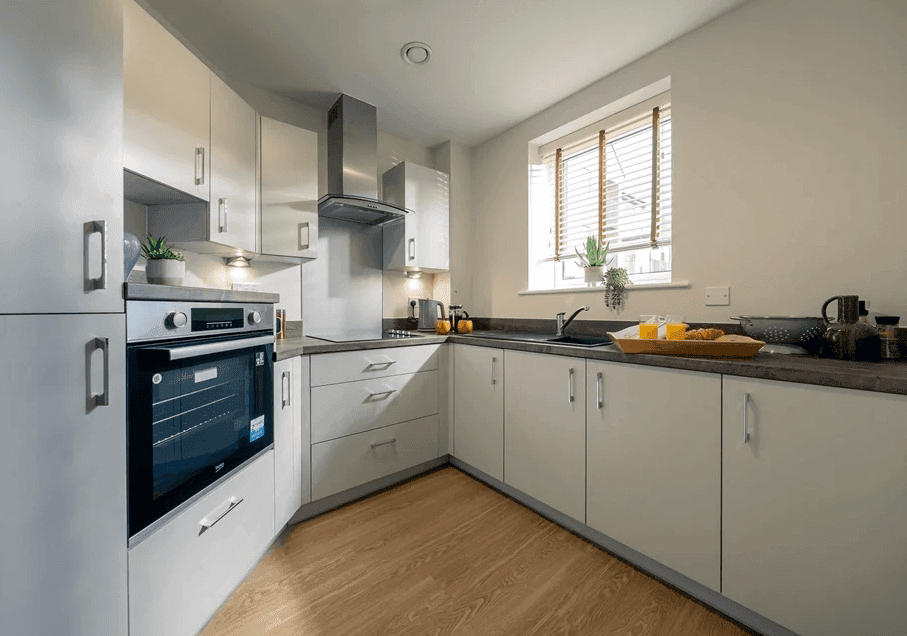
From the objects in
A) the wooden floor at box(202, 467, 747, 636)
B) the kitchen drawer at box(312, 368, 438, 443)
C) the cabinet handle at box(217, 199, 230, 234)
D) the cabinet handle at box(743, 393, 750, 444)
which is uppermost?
the cabinet handle at box(217, 199, 230, 234)

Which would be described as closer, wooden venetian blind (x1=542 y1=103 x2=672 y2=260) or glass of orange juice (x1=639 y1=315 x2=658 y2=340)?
glass of orange juice (x1=639 y1=315 x2=658 y2=340)

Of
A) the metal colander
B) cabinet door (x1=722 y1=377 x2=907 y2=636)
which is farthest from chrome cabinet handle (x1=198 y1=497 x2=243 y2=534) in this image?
the metal colander

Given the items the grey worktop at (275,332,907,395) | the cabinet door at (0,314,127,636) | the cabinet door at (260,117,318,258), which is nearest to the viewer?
the cabinet door at (0,314,127,636)

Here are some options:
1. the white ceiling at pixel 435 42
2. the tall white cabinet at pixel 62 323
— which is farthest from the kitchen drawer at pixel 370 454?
the white ceiling at pixel 435 42

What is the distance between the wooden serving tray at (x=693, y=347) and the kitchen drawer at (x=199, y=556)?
159 cm

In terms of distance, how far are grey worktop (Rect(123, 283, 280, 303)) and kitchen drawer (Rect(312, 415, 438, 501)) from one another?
34.3 inches

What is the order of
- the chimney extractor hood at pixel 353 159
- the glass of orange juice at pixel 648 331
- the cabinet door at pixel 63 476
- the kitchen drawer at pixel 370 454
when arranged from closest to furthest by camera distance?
the cabinet door at pixel 63 476, the glass of orange juice at pixel 648 331, the kitchen drawer at pixel 370 454, the chimney extractor hood at pixel 353 159

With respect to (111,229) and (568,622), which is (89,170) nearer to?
(111,229)

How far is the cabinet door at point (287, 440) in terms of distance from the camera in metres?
1.62

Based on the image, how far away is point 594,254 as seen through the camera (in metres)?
2.34

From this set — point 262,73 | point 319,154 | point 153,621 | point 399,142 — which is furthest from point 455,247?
point 153,621

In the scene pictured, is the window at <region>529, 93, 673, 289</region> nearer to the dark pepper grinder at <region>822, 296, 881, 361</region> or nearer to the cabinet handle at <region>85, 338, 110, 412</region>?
the dark pepper grinder at <region>822, 296, 881, 361</region>

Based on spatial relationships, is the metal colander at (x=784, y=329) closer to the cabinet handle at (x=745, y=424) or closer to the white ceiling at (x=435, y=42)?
the cabinet handle at (x=745, y=424)

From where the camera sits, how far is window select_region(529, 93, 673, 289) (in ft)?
6.98
